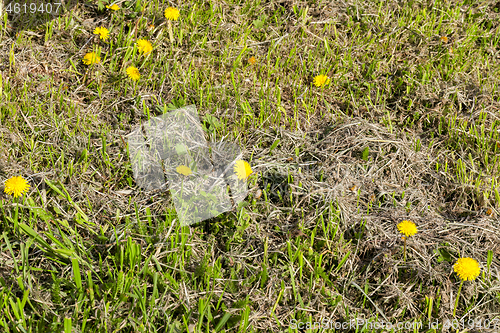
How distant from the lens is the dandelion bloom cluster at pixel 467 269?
1.92 meters

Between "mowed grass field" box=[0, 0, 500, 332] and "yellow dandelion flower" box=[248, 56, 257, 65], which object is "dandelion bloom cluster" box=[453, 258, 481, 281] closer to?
"mowed grass field" box=[0, 0, 500, 332]

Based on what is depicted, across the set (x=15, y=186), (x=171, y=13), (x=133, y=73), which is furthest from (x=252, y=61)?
(x=15, y=186)

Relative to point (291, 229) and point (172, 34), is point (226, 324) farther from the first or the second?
point (172, 34)

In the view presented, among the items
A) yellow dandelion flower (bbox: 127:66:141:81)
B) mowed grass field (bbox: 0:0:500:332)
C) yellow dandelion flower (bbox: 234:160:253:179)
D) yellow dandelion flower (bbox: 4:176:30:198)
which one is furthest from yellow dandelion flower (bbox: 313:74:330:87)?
yellow dandelion flower (bbox: 4:176:30:198)

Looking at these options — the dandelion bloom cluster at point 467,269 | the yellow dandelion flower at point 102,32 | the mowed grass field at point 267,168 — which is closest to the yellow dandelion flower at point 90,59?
the mowed grass field at point 267,168

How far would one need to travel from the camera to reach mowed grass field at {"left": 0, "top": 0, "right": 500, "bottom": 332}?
75.3 inches

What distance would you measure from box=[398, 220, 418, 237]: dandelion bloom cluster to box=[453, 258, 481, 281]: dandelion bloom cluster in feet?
0.76

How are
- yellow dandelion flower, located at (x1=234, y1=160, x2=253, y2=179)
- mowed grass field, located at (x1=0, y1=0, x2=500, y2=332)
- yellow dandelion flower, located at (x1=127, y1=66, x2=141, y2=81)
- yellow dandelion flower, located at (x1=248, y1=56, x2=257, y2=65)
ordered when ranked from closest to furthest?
mowed grass field, located at (x1=0, y1=0, x2=500, y2=332) → yellow dandelion flower, located at (x1=234, y1=160, x2=253, y2=179) → yellow dandelion flower, located at (x1=127, y1=66, x2=141, y2=81) → yellow dandelion flower, located at (x1=248, y1=56, x2=257, y2=65)

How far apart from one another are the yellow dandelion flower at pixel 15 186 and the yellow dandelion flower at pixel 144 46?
3.95ft

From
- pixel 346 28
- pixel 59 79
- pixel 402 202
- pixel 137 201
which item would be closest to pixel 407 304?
pixel 402 202

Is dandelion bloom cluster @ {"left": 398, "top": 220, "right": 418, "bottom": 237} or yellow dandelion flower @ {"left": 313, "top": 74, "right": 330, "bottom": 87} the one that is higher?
yellow dandelion flower @ {"left": 313, "top": 74, "right": 330, "bottom": 87}

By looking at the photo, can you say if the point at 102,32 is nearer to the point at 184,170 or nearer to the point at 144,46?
the point at 144,46

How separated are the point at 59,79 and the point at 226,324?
1.92 m

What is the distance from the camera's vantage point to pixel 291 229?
2203 millimetres
